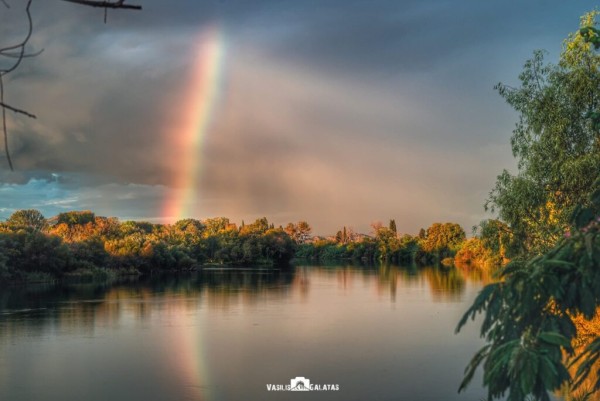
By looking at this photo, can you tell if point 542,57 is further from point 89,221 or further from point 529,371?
point 89,221

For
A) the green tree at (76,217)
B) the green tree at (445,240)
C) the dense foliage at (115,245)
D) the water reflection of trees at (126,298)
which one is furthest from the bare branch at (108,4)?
the green tree at (445,240)

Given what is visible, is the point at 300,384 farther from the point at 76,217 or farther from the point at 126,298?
the point at 76,217

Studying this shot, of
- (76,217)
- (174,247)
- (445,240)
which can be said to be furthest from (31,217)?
(445,240)

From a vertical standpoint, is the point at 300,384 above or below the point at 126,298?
below

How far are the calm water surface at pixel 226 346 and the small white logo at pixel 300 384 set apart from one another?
262 millimetres

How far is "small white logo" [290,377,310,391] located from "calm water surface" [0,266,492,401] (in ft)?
0.86

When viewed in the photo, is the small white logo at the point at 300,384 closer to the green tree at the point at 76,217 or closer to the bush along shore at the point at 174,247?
the bush along shore at the point at 174,247

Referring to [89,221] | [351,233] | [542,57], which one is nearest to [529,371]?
[542,57]

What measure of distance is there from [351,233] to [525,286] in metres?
152

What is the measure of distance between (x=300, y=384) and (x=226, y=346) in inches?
226

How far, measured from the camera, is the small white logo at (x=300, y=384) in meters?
16.0

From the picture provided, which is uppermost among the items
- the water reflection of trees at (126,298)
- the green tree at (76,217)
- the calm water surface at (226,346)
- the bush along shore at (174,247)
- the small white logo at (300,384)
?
the green tree at (76,217)

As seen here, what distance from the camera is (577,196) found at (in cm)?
1403

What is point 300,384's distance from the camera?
16.4 metres
